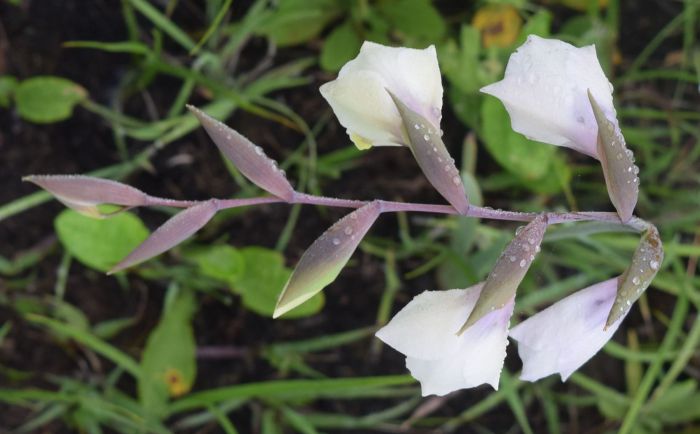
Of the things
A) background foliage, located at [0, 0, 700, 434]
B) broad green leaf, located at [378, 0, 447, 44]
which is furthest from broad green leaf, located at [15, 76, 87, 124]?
broad green leaf, located at [378, 0, 447, 44]

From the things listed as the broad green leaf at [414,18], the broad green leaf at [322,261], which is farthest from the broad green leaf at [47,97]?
the broad green leaf at [322,261]

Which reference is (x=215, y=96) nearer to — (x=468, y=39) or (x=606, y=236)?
(x=468, y=39)

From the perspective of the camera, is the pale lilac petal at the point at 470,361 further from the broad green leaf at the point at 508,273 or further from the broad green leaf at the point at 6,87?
the broad green leaf at the point at 6,87

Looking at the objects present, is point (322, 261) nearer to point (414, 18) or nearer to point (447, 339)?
point (447, 339)

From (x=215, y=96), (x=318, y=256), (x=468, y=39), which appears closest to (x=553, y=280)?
(x=468, y=39)

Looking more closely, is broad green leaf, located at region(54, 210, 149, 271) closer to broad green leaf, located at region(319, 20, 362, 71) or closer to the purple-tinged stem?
broad green leaf, located at region(319, 20, 362, 71)

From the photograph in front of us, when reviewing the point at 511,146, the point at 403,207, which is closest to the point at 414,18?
the point at 511,146
